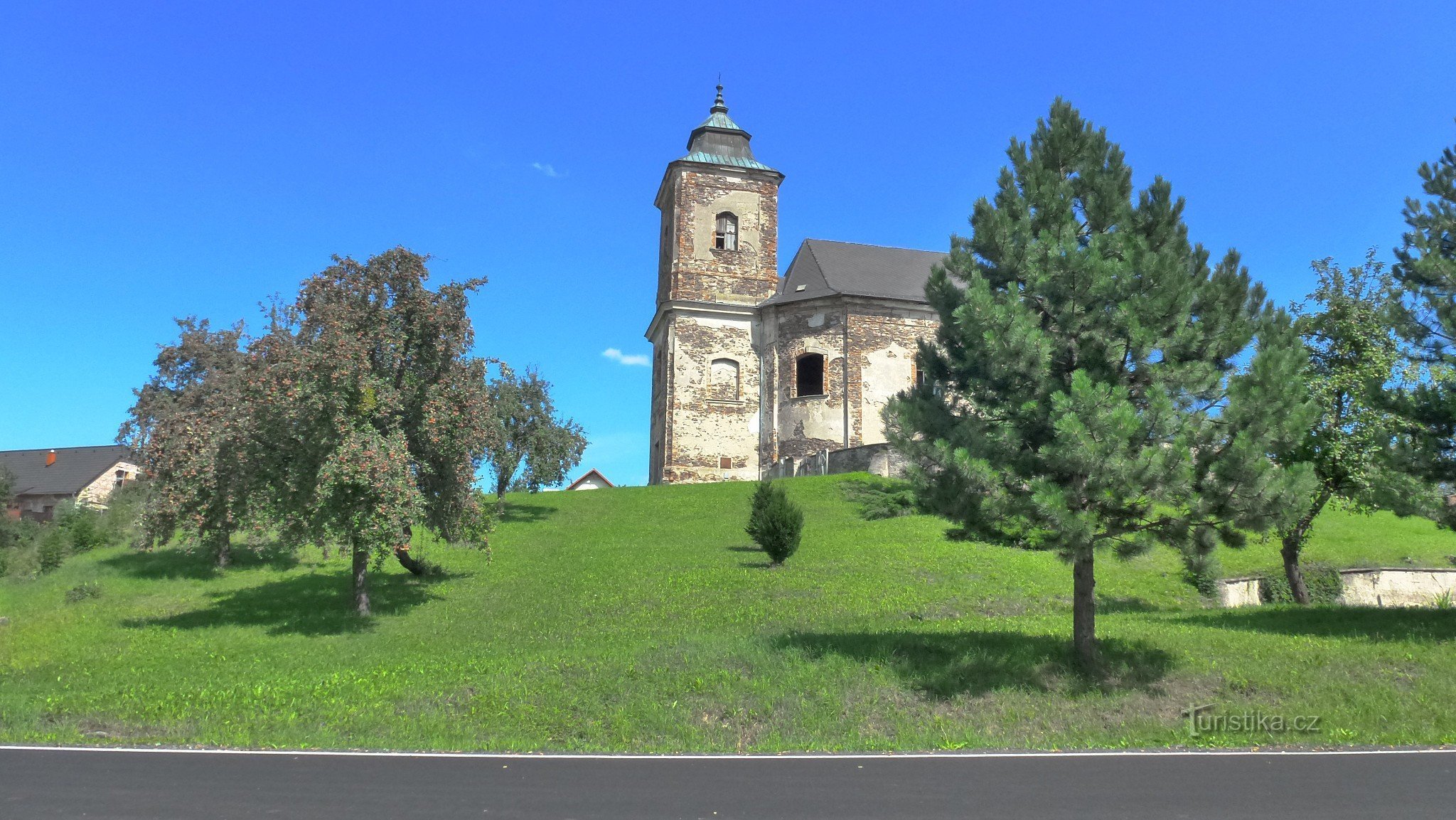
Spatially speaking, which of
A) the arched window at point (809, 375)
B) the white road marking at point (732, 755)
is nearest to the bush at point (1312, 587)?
the white road marking at point (732, 755)

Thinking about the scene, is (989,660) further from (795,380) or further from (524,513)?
(795,380)

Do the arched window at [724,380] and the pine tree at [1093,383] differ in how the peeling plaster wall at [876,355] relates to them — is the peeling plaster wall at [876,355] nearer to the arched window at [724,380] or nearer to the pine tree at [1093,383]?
the arched window at [724,380]

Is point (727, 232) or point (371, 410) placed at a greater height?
→ point (727, 232)

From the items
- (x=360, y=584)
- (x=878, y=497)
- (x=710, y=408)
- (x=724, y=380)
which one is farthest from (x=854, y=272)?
(x=360, y=584)

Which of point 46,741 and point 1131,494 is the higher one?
point 1131,494

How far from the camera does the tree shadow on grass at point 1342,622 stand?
1379cm

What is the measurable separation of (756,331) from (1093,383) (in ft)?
99.9

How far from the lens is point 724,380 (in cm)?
4109

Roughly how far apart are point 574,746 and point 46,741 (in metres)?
5.48

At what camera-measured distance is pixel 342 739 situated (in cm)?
1009

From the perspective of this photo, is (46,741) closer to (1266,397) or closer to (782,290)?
(1266,397)

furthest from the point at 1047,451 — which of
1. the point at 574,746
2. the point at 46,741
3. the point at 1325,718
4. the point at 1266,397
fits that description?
the point at 46,741

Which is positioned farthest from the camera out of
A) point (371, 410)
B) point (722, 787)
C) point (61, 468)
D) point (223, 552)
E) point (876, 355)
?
point (61, 468)

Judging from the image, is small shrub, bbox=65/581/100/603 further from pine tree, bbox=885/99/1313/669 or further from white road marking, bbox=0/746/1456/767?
pine tree, bbox=885/99/1313/669
